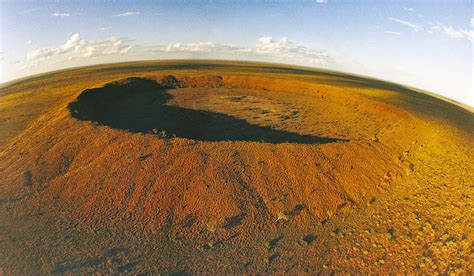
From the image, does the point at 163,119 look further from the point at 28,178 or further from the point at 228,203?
the point at 228,203

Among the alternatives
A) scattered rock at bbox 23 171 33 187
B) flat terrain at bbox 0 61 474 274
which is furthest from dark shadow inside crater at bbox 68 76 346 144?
scattered rock at bbox 23 171 33 187

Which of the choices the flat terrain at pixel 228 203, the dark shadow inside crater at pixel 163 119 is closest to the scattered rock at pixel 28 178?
the flat terrain at pixel 228 203

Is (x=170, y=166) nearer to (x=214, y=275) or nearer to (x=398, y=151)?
(x=214, y=275)

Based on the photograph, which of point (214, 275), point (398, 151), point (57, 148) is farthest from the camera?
point (398, 151)

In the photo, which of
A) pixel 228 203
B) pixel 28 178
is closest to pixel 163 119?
pixel 28 178

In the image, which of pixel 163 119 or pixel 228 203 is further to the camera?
pixel 163 119

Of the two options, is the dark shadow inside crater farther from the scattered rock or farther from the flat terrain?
the scattered rock

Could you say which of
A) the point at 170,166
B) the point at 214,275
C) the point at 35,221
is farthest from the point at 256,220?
the point at 35,221

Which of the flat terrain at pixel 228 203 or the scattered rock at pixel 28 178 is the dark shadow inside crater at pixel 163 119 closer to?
the flat terrain at pixel 228 203
